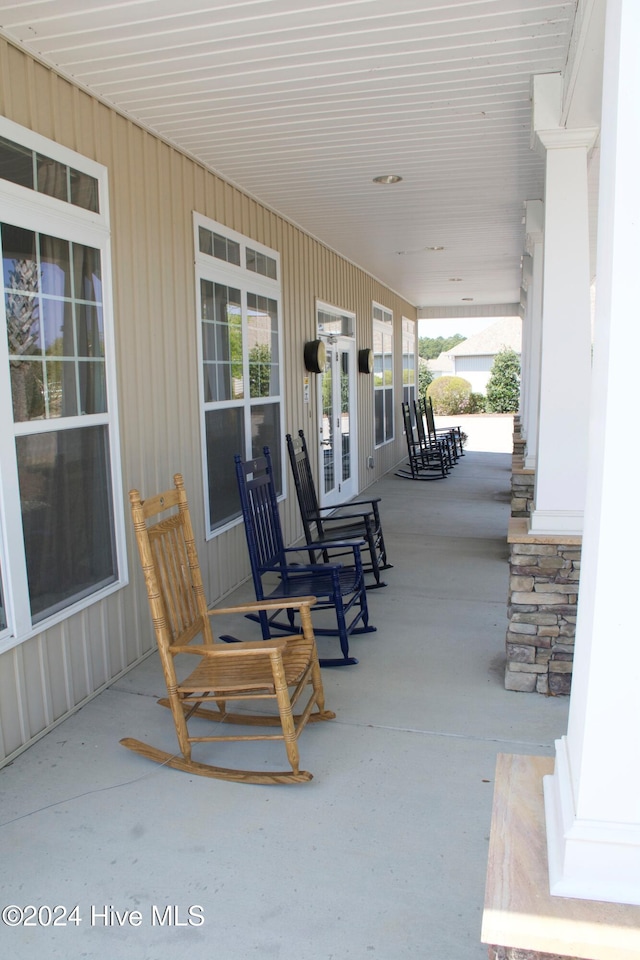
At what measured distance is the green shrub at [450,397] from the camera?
24.3 meters

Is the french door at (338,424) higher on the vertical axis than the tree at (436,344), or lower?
lower

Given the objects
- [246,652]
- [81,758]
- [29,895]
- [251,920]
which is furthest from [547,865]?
[81,758]

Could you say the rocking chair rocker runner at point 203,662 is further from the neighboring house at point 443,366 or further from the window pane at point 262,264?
the neighboring house at point 443,366

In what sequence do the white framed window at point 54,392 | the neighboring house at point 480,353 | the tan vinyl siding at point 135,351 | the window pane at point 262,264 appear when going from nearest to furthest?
the white framed window at point 54,392
the tan vinyl siding at point 135,351
the window pane at point 262,264
the neighboring house at point 480,353

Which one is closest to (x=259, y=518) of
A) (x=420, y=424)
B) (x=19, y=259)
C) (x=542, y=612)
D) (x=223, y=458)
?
(x=223, y=458)

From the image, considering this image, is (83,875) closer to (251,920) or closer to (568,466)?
(251,920)

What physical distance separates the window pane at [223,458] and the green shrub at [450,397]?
65.1 feet

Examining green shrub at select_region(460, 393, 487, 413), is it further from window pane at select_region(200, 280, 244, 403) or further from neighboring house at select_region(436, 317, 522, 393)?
window pane at select_region(200, 280, 244, 403)

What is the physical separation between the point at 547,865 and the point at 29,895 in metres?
1.52

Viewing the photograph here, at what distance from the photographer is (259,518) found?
383cm

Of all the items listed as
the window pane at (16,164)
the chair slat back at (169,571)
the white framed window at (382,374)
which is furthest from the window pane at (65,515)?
the white framed window at (382,374)

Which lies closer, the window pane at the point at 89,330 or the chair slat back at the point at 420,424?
the window pane at the point at 89,330

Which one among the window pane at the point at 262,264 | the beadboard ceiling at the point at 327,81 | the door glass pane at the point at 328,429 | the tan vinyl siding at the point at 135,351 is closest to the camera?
the beadboard ceiling at the point at 327,81

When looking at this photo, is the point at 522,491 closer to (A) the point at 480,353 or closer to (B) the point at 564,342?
(B) the point at 564,342
